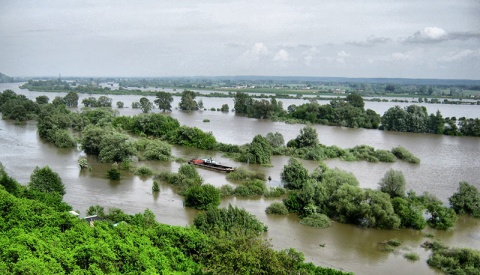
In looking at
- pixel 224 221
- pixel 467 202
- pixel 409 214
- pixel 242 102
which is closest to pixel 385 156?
pixel 467 202

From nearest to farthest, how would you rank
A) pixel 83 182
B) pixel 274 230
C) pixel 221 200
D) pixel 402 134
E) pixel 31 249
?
pixel 31 249 < pixel 274 230 < pixel 221 200 < pixel 83 182 < pixel 402 134

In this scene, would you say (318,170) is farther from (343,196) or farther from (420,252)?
(420,252)

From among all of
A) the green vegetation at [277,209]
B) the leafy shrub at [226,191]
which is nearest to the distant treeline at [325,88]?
the leafy shrub at [226,191]

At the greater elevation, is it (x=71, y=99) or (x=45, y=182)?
(x=71, y=99)

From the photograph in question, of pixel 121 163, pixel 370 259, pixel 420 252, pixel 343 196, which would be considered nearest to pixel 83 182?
pixel 121 163

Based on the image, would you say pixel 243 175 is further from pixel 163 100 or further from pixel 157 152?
pixel 163 100

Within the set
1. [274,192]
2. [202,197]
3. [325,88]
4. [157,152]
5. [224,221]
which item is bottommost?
[274,192]

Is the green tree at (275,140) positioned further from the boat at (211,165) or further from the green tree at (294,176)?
the green tree at (294,176)
